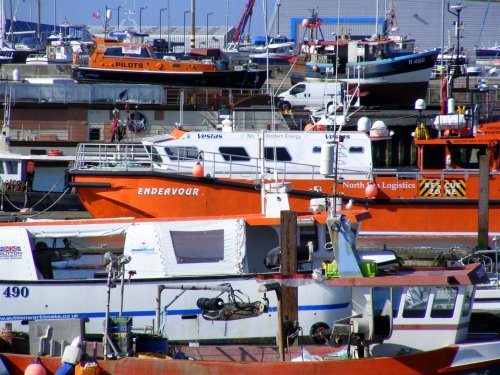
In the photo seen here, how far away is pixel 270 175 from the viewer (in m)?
19.3

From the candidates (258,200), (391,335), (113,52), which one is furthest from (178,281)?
(113,52)

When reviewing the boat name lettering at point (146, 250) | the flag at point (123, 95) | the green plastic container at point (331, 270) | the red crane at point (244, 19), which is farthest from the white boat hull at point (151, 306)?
the red crane at point (244, 19)

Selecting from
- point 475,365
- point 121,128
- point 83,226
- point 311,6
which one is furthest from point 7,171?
point 311,6

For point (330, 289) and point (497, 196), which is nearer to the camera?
point (330, 289)

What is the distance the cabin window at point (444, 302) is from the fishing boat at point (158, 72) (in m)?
24.2

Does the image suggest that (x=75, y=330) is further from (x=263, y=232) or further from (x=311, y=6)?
(x=311, y=6)

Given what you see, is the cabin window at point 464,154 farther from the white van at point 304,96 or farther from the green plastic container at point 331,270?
the white van at point 304,96

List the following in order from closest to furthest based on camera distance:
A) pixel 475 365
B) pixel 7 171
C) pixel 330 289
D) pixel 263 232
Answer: pixel 475 365 < pixel 330 289 < pixel 263 232 < pixel 7 171

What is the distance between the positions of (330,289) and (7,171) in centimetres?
1266

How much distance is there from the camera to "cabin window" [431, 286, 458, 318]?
37.9 feet

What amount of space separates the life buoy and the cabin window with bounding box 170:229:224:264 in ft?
52.5

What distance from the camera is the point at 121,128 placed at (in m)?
27.6

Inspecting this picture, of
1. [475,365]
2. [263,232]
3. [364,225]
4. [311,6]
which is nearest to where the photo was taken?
[475,365]

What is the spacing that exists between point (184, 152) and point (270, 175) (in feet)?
7.09
